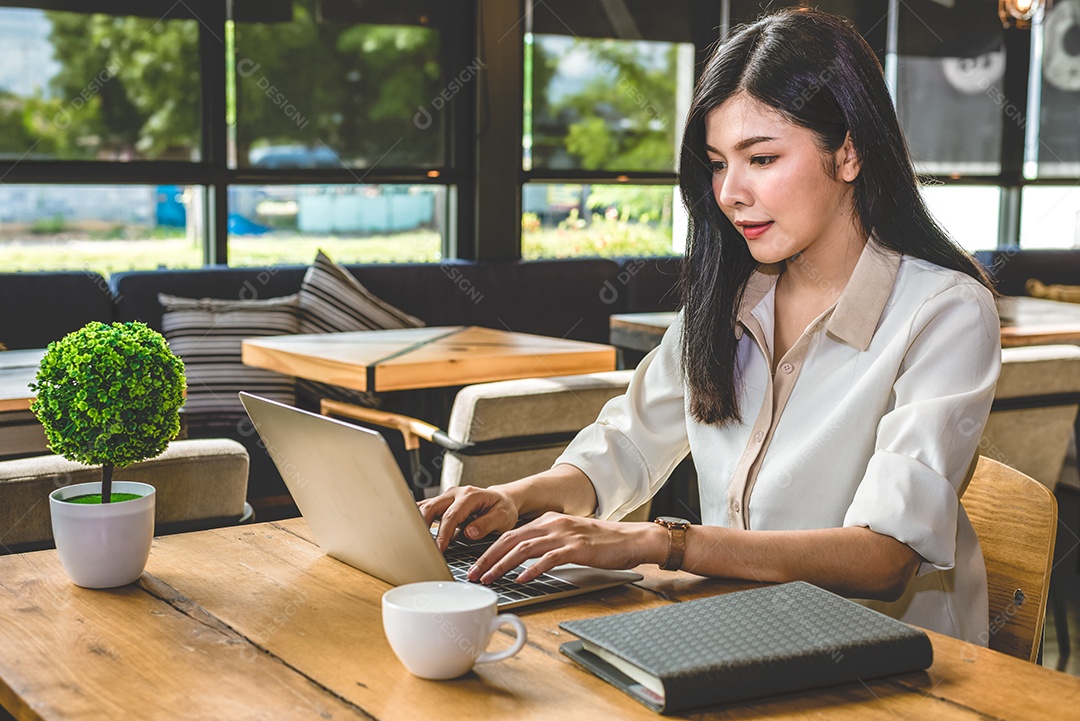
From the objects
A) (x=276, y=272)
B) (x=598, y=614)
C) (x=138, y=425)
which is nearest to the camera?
(x=598, y=614)

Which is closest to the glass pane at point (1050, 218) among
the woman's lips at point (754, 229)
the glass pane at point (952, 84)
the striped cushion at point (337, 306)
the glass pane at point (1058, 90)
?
the glass pane at point (1058, 90)

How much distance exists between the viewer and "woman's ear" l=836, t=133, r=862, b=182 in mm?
1500

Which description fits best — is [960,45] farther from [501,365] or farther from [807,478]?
[807,478]

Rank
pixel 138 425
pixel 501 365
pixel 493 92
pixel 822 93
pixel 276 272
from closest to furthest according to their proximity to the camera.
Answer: pixel 138 425
pixel 822 93
pixel 501 365
pixel 276 272
pixel 493 92

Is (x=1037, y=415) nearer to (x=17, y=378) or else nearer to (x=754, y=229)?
(x=754, y=229)

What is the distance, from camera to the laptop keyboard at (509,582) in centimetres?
119

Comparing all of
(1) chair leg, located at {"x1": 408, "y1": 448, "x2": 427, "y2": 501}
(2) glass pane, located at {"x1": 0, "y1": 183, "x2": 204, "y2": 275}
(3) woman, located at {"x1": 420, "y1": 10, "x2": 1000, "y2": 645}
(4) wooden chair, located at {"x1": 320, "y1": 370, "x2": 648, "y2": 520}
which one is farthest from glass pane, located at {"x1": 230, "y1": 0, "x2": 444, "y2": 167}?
(3) woman, located at {"x1": 420, "y1": 10, "x2": 1000, "y2": 645}

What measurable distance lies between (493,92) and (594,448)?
406 centimetres

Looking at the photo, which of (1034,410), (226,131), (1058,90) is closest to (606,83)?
(226,131)

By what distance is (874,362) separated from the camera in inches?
58.2

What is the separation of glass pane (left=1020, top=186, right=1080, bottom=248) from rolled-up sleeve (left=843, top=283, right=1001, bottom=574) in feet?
21.0

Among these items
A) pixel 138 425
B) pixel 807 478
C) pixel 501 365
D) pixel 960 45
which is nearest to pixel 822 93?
pixel 807 478

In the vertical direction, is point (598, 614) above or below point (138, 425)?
below

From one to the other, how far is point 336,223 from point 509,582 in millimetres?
4240
